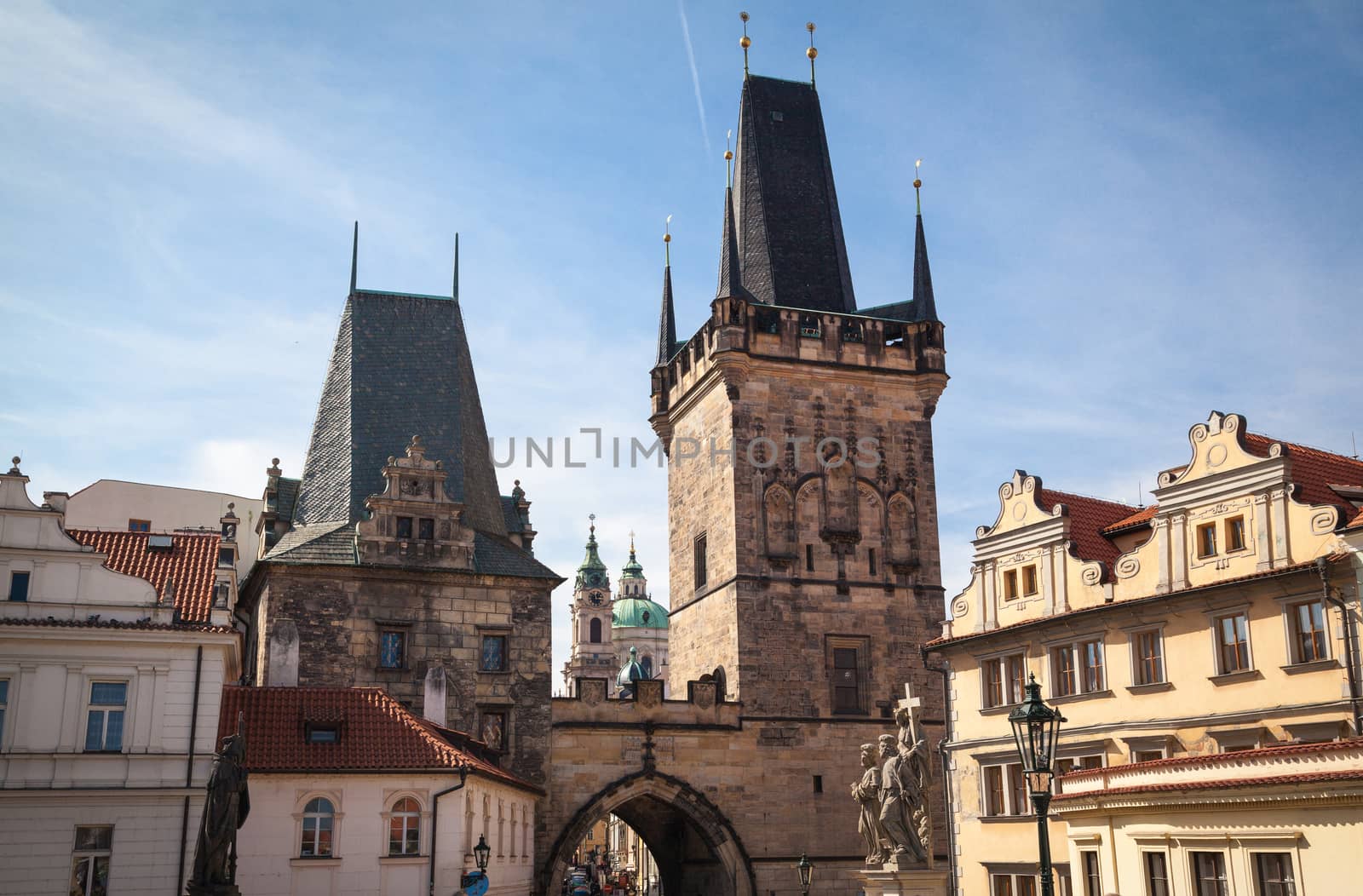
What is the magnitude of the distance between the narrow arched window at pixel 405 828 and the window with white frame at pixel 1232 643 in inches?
516

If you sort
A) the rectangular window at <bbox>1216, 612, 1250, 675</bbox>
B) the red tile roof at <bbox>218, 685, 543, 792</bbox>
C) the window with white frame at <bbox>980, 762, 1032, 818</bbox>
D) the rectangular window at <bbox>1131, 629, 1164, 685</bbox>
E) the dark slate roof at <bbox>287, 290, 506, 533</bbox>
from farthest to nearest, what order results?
1. the dark slate roof at <bbox>287, 290, 506, 533</bbox>
2. the window with white frame at <bbox>980, 762, 1032, 818</bbox>
3. the red tile roof at <bbox>218, 685, 543, 792</bbox>
4. the rectangular window at <bbox>1131, 629, 1164, 685</bbox>
5. the rectangular window at <bbox>1216, 612, 1250, 675</bbox>

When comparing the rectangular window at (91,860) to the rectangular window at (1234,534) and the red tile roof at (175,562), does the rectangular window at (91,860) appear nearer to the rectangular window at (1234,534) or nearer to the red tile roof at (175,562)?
the red tile roof at (175,562)

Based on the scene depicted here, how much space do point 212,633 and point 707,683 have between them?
15.5 metres

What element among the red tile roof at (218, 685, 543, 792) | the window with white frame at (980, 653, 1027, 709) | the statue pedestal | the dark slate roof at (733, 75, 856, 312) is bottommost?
the statue pedestal

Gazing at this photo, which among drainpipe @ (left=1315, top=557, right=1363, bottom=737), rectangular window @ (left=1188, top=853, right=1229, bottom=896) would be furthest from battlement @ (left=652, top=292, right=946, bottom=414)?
rectangular window @ (left=1188, top=853, right=1229, bottom=896)

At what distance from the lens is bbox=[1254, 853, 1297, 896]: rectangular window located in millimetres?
15047

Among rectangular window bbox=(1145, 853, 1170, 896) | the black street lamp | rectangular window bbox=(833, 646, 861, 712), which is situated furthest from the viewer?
rectangular window bbox=(833, 646, 861, 712)

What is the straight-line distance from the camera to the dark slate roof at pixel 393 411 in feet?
111

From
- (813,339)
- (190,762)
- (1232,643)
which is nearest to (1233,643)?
(1232,643)

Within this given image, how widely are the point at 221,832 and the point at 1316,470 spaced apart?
55.8 feet

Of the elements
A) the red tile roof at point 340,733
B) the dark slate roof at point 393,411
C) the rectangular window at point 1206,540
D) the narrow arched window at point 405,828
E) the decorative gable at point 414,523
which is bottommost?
the narrow arched window at point 405,828

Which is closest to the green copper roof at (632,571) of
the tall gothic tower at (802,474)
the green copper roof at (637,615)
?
the green copper roof at (637,615)

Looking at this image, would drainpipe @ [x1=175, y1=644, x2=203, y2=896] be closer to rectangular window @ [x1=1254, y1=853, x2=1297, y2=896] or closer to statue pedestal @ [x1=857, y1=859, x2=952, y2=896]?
statue pedestal @ [x1=857, y1=859, x2=952, y2=896]

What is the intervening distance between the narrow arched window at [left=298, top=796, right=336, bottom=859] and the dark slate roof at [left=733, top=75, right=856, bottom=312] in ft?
68.2
